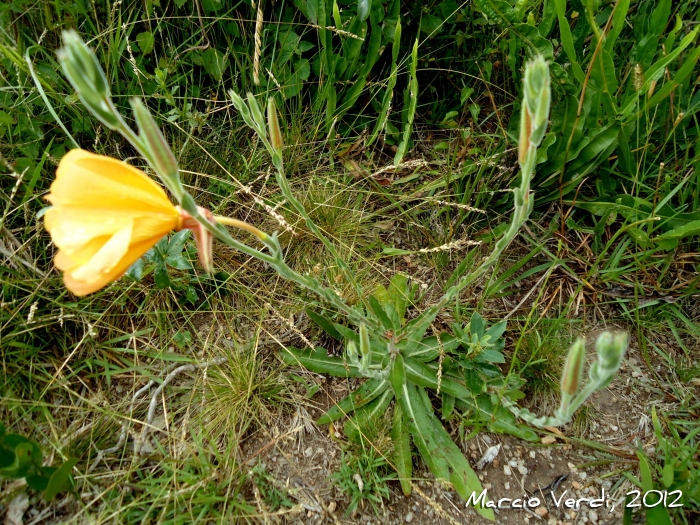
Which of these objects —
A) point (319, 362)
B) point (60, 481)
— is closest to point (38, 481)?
point (60, 481)

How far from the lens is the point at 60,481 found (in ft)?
5.11

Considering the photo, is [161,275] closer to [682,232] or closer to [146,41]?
[146,41]

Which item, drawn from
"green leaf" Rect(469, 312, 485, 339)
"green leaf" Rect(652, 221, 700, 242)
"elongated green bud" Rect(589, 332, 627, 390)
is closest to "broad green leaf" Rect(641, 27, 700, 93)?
"green leaf" Rect(652, 221, 700, 242)

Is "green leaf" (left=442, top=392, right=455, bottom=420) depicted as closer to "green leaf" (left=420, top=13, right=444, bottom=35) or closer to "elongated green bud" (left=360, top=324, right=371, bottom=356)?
"elongated green bud" (left=360, top=324, right=371, bottom=356)

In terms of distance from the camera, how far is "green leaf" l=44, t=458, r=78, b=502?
1.53 m

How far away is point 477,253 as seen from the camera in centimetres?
222

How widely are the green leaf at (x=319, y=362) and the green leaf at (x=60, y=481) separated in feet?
2.56

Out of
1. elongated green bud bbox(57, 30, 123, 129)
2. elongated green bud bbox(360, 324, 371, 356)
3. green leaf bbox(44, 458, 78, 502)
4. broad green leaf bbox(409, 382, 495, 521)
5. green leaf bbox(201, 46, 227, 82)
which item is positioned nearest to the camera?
elongated green bud bbox(57, 30, 123, 129)

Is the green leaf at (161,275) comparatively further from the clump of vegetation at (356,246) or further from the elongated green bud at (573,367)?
the elongated green bud at (573,367)

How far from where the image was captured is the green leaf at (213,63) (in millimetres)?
2320

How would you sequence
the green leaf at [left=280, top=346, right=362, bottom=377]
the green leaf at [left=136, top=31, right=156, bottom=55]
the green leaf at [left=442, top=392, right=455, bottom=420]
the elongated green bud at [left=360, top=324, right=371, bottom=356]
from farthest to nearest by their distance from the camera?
the green leaf at [left=136, top=31, right=156, bottom=55], the green leaf at [left=280, top=346, right=362, bottom=377], the green leaf at [left=442, top=392, right=455, bottom=420], the elongated green bud at [left=360, top=324, right=371, bottom=356]

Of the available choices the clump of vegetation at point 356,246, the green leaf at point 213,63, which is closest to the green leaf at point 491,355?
the clump of vegetation at point 356,246

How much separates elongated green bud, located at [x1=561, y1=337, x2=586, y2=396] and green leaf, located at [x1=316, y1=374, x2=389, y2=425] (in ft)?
2.73

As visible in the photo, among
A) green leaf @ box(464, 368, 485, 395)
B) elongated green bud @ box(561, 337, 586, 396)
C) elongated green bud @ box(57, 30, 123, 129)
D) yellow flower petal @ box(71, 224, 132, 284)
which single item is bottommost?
green leaf @ box(464, 368, 485, 395)
